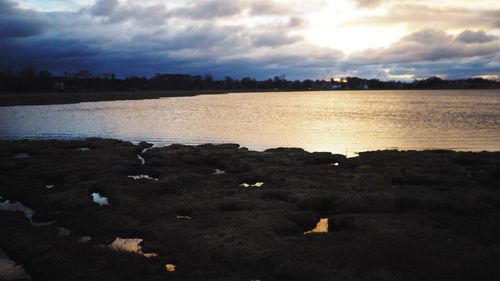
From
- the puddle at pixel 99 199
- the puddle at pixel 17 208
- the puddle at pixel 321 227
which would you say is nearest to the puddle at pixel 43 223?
the puddle at pixel 17 208

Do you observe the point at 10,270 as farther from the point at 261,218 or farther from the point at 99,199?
the point at 99,199

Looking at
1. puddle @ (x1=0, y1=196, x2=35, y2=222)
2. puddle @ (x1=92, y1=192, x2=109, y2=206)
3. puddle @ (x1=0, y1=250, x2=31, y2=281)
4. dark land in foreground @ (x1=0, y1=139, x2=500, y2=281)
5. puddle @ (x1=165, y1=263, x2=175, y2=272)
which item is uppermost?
dark land in foreground @ (x1=0, y1=139, x2=500, y2=281)

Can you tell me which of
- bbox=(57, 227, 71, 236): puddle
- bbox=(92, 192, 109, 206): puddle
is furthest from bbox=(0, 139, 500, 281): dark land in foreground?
bbox=(92, 192, 109, 206): puddle

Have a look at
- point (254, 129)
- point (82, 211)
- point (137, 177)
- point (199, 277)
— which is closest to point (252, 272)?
point (199, 277)

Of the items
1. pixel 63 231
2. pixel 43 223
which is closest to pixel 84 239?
pixel 63 231

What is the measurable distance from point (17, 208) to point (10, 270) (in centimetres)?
1042

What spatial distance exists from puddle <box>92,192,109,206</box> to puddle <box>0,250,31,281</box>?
866cm

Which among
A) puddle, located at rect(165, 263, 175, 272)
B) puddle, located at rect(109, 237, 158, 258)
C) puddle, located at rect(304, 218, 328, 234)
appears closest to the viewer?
puddle, located at rect(165, 263, 175, 272)

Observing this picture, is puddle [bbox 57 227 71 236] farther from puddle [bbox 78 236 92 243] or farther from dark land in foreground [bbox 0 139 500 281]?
puddle [bbox 78 236 92 243]

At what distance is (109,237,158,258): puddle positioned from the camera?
18.1 m

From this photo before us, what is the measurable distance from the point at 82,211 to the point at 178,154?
20.3 meters

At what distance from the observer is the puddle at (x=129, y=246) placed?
18066 millimetres

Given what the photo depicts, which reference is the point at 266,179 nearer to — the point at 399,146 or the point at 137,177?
the point at 137,177

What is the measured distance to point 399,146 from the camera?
55.0 m
